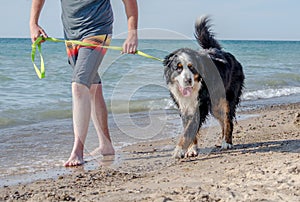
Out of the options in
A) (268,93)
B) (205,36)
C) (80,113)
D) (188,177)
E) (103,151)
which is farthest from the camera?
(268,93)

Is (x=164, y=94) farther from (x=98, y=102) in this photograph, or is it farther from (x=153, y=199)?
(x=153, y=199)

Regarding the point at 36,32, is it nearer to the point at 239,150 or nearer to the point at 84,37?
the point at 84,37

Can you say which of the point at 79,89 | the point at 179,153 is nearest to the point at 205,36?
the point at 179,153

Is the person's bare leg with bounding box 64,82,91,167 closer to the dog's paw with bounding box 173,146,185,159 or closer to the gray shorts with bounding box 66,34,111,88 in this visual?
the gray shorts with bounding box 66,34,111,88

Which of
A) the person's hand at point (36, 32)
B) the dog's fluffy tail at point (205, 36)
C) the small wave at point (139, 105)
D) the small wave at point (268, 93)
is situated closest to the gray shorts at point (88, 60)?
the person's hand at point (36, 32)

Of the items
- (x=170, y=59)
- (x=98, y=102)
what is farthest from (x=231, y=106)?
(x=98, y=102)

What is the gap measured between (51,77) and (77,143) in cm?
806

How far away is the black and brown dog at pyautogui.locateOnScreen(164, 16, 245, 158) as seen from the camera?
4.54 meters

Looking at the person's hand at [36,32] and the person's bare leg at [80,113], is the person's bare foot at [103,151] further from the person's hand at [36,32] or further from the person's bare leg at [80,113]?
the person's hand at [36,32]

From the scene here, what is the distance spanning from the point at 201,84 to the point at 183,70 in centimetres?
27

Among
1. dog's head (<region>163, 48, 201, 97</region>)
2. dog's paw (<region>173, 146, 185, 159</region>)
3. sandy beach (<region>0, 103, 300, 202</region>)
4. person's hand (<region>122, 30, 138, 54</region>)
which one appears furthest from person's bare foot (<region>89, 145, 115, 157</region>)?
person's hand (<region>122, 30, 138, 54</region>)

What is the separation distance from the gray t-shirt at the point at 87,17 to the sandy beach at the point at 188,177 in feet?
4.04

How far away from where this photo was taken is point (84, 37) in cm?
436

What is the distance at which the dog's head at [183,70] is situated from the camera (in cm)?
448
